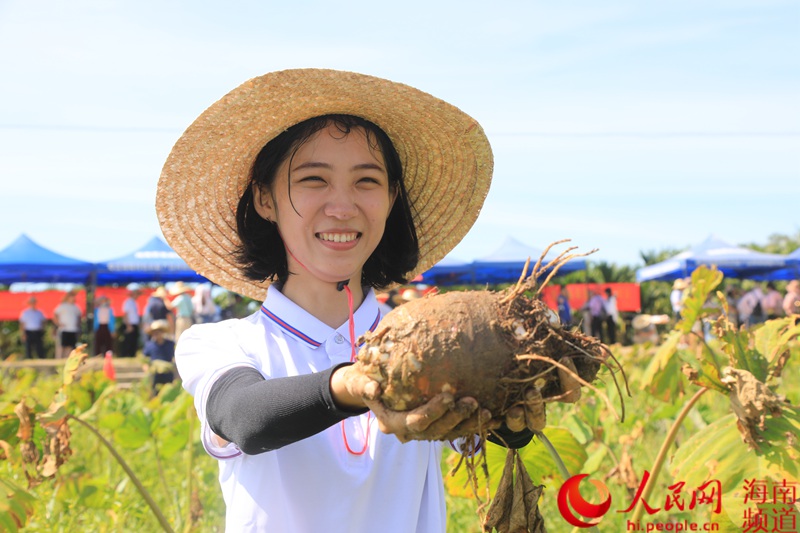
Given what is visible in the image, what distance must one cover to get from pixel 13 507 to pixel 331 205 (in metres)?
1.38

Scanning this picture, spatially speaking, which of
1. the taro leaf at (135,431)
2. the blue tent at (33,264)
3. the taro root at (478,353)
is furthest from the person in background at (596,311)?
the taro root at (478,353)

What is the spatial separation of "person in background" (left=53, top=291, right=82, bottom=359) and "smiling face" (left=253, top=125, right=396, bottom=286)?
1225 cm

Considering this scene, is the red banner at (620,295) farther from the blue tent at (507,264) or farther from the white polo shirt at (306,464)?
the white polo shirt at (306,464)

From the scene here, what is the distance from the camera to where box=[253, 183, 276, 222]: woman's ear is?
7.29ft

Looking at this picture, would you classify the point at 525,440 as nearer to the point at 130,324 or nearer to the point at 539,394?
the point at 539,394

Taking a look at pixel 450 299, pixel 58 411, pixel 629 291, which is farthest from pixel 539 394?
pixel 629 291

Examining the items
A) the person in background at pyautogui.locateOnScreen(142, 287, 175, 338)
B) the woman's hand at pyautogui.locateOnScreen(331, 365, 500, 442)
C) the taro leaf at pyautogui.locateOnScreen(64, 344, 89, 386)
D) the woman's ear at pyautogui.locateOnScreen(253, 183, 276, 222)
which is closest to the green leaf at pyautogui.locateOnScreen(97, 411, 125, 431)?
the taro leaf at pyautogui.locateOnScreen(64, 344, 89, 386)

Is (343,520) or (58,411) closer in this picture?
(343,520)

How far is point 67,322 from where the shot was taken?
13312 millimetres

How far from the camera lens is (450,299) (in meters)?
1.44

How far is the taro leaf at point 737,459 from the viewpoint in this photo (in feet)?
7.71

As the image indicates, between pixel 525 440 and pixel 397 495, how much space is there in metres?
0.34

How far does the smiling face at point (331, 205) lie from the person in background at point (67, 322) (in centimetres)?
1225

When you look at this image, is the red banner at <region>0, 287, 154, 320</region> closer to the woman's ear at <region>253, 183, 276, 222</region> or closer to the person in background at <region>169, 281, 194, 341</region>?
the person in background at <region>169, 281, 194, 341</region>
